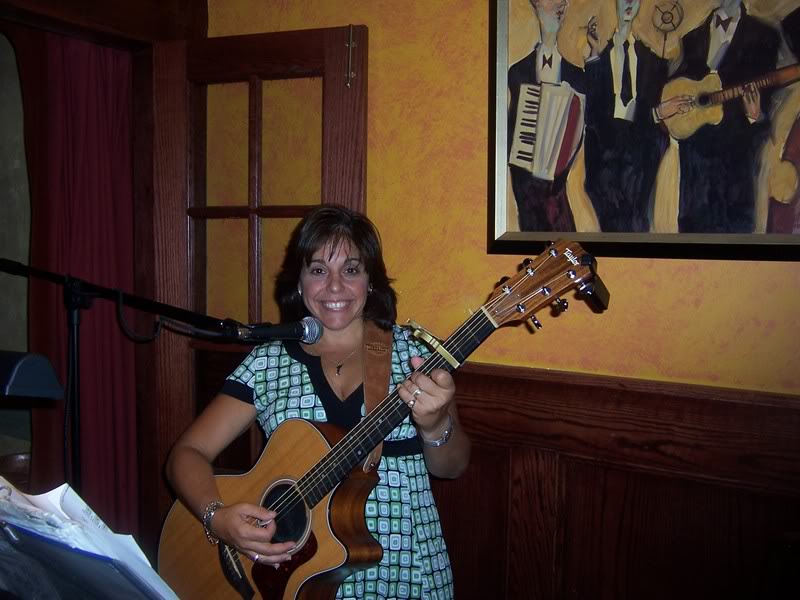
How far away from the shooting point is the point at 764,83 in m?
1.38

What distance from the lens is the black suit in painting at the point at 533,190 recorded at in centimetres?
164

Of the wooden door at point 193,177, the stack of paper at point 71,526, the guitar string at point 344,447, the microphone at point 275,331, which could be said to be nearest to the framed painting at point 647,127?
the wooden door at point 193,177

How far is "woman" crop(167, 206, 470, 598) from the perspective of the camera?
1462 mm

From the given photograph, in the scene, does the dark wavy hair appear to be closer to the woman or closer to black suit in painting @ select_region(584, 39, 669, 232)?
the woman

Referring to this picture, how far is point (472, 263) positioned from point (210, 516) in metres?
0.94

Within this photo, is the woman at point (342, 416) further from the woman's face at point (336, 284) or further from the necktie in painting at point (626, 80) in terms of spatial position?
the necktie in painting at point (626, 80)

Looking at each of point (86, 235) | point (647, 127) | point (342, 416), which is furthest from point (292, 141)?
point (647, 127)

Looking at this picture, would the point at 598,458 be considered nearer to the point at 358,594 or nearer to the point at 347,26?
the point at 358,594

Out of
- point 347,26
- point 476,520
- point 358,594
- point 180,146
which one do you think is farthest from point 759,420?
point 180,146

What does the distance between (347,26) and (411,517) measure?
4.51ft

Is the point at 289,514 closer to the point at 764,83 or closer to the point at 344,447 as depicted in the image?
the point at 344,447

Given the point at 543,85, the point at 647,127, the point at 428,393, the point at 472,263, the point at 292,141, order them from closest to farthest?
the point at 428,393
the point at 647,127
the point at 543,85
the point at 472,263
the point at 292,141

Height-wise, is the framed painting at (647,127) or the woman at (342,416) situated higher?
the framed painting at (647,127)

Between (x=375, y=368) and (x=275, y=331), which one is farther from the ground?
(x=275, y=331)
